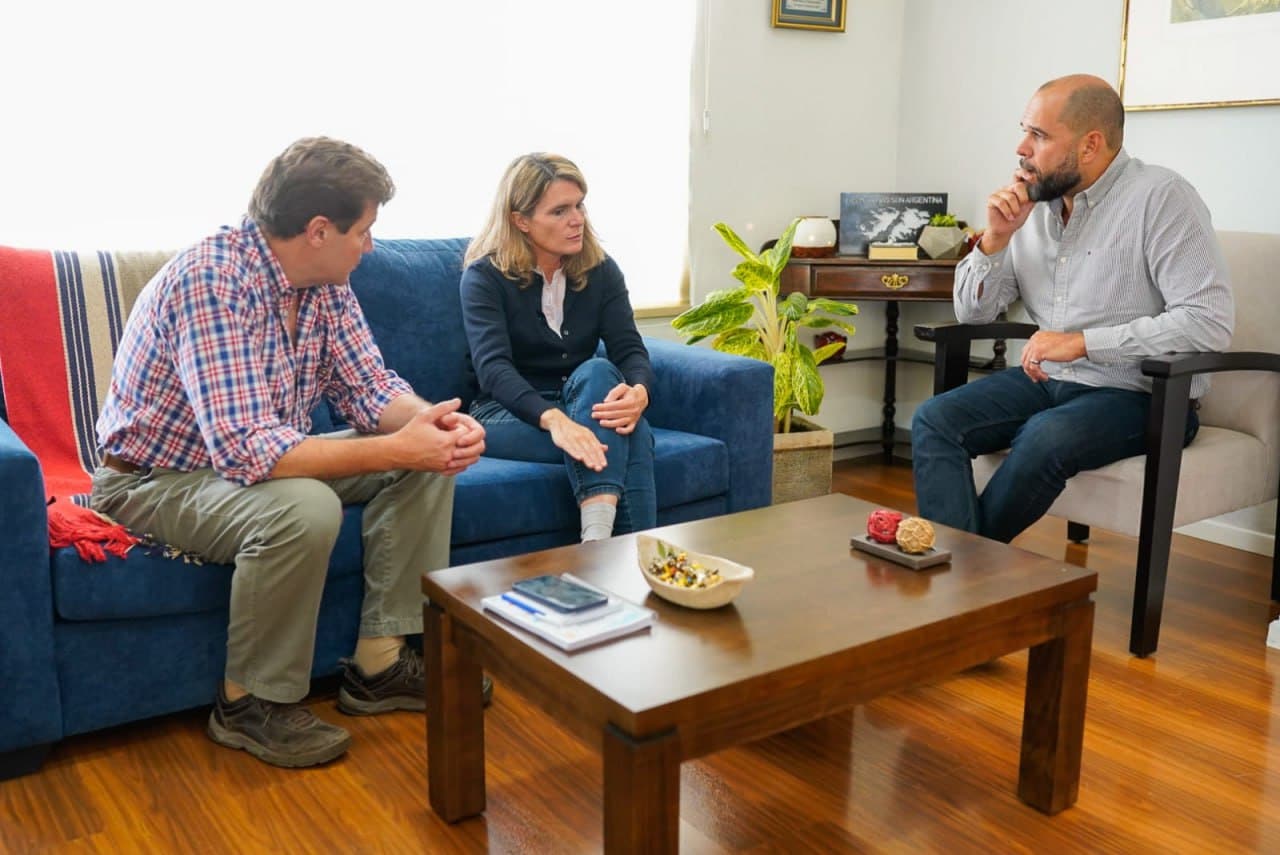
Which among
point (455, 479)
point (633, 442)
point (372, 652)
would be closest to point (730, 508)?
point (633, 442)

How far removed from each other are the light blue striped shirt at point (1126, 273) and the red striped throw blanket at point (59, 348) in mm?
2029

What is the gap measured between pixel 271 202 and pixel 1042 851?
1.62 metres

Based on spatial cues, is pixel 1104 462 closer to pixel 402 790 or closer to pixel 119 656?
pixel 402 790

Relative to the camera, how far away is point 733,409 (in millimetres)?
2799

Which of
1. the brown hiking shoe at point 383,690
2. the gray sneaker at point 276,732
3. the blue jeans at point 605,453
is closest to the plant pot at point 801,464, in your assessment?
the blue jeans at point 605,453

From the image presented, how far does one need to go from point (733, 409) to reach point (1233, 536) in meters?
1.57

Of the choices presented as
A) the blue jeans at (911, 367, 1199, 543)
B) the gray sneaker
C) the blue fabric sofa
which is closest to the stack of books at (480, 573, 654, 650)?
the gray sneaker

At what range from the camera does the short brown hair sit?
2.00 meters

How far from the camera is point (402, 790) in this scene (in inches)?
76.5

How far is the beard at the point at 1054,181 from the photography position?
2691 mm

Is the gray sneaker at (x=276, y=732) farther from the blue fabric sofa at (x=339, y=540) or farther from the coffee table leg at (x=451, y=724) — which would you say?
the coffee table leg at (x=451, y=724)

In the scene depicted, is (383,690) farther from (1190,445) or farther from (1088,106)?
(1088,106)

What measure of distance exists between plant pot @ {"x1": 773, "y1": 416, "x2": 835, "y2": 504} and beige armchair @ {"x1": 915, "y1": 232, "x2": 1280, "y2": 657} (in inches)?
23.1

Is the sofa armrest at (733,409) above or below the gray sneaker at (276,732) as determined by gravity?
above
